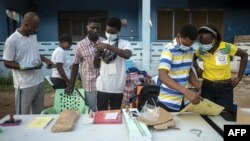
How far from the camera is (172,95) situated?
269 cm

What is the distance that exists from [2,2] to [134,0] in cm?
448

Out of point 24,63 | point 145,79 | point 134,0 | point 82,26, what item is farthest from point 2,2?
point 24,63

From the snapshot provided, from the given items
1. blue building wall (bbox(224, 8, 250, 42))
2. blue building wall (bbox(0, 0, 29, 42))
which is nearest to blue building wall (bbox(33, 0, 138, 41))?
blue building wall (bbox(0, 0, 29, 42))

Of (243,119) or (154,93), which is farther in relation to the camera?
(154,93)

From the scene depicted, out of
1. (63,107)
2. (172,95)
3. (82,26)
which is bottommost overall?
(63,107)

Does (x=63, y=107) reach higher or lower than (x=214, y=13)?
lower

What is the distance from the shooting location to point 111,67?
325cm

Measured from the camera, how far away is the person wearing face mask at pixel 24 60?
10.6ft

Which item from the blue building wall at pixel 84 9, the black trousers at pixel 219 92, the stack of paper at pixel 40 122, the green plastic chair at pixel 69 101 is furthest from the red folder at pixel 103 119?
the blue building wall at pixel 84 9

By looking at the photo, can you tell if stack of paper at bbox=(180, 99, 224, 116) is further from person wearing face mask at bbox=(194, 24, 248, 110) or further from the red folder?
person wearing face mask at bbox=(194, 24, 248, 110)

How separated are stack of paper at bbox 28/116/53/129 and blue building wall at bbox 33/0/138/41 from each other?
9164mm

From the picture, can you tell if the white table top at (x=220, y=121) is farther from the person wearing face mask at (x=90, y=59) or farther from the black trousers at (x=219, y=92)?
the person wearing face mask at (x=90, y=59)

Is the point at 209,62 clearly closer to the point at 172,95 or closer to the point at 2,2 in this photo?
the point at 172,95

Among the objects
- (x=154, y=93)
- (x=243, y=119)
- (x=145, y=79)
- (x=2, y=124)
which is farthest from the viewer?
(x=145, y=79)
